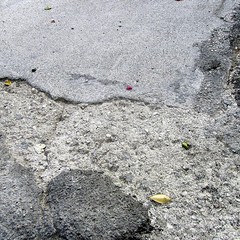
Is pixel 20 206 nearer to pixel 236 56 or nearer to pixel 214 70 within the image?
pixel 214 70

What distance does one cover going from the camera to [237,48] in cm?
360

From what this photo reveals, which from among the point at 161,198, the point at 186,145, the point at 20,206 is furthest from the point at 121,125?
the point at 20,206

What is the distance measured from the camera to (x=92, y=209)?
225cm

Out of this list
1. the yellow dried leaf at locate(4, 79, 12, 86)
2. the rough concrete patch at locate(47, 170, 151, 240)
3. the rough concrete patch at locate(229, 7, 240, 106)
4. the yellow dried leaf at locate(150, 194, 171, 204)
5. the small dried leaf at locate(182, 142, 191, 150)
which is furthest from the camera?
the yellow dried leaf at locate(4, 79, 12, 86)

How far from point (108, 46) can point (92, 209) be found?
204 centimetres

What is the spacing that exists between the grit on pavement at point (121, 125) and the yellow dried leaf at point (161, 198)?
1.3 inches

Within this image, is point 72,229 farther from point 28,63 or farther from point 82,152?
point 28,63

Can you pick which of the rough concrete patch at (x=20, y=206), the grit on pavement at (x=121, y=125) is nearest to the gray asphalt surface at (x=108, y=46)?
the grit on pavement at (x=121, y=125)

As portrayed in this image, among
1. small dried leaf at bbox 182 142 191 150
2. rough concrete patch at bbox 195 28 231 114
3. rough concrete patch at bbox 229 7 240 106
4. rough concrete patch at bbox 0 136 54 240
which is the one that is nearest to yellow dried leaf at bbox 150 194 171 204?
small dried leaf at bbox 182 142 191 150

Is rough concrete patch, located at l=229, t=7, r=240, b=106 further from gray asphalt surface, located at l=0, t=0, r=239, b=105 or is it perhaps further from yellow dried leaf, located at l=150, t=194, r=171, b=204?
yellow dried leaf, located at l=150, t=194, r=171, b=204

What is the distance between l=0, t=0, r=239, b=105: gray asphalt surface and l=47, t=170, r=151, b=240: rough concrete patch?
88 cm

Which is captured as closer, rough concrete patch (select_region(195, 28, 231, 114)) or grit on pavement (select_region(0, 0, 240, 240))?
grit on pavement (select_region(0, 0, 240, 240))

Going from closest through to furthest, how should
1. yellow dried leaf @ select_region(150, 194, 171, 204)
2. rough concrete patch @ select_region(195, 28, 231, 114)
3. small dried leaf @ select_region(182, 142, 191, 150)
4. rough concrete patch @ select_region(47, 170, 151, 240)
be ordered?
rough concrete patch @ select_region(47, 170, 151, 240)
yellow dried leaf @ select_region(150, 194, 171, 204)
small dried leaf @ select_region(182, 142, 191, 150)
rough concrete patch @ select_region(195, 28, 231, 114)

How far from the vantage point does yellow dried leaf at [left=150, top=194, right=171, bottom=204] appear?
230cm
